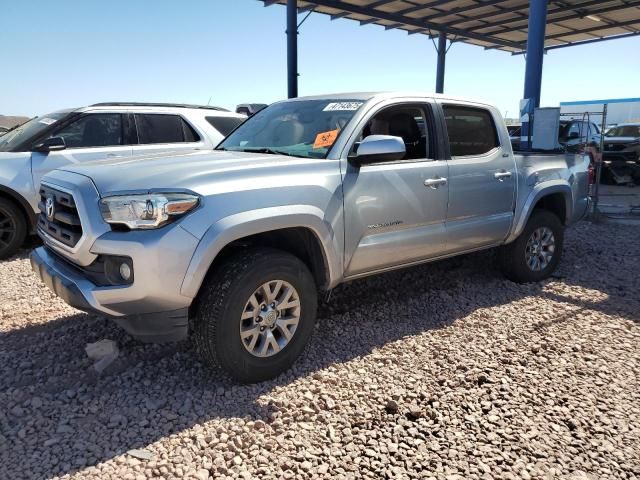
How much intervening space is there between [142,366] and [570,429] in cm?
262

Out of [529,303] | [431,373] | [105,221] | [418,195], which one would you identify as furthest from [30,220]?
[529,303]

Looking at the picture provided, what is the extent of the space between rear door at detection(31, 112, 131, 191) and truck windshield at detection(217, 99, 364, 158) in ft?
8.75

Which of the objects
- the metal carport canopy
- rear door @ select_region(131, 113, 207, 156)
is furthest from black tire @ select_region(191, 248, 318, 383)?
the metal carport canopy

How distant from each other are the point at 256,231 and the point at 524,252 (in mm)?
3245

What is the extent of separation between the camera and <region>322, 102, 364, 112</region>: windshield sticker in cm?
383

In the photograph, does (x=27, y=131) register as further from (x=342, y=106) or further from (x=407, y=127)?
(x=407, y=127)

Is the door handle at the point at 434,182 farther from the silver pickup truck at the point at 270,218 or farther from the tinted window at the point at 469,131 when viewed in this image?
the tinted window at the point at 469,131

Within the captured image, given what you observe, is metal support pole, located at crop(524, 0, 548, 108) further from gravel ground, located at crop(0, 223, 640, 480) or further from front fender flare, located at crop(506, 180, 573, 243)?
gravel ground, located at crop(0, 223, 640, 480)

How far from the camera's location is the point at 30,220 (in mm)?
6258

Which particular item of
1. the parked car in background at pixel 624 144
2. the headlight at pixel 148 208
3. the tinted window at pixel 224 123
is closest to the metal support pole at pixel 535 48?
the parked car in background at pixel 624 144

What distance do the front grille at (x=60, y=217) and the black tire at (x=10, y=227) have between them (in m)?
3.08

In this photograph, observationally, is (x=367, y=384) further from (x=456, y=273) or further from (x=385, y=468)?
(x=456, y=273)

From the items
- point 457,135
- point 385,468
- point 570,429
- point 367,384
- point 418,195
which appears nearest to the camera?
point 385,468

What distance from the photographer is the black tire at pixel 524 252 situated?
515 cm
